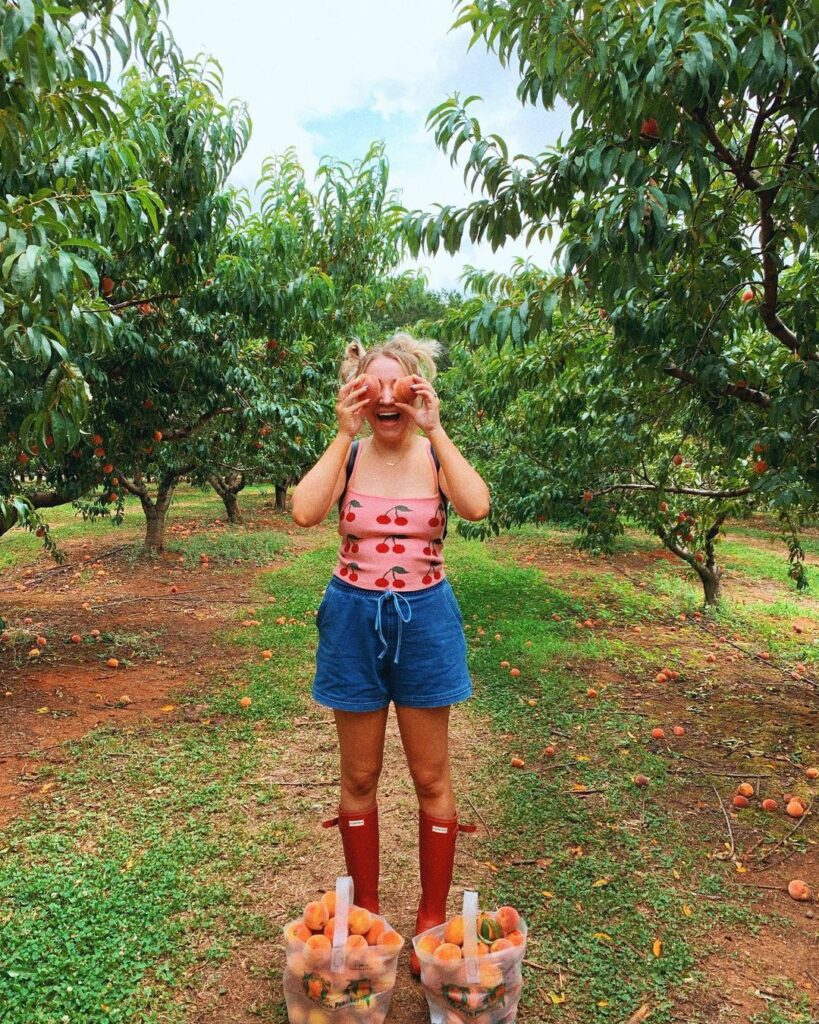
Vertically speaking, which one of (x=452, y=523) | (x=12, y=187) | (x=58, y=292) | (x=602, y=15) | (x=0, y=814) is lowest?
(x=0, y=814)

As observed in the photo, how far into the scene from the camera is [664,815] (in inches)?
139

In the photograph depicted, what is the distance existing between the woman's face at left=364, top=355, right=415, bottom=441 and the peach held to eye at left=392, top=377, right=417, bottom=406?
0.7 inches

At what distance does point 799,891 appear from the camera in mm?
2879

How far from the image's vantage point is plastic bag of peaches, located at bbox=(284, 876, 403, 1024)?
199 cm

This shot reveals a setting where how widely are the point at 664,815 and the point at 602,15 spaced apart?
3.36 metres

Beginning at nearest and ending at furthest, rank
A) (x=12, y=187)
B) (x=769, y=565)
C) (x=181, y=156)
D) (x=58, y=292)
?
(x=58, y=292)
(x=12, y=187)
(x=181, y=156)
(x=769, y=565)

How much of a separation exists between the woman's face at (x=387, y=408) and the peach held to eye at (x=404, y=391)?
0.06 ft

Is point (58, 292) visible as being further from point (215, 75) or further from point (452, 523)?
point (452, 523)

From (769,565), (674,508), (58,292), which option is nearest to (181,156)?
(58,292)

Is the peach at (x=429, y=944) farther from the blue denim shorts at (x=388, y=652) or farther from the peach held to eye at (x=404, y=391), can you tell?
the peach held to eye at (x=404, y=391)

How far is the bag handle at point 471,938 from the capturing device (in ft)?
6.52

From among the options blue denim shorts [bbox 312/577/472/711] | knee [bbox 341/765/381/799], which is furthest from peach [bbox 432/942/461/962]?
blue denim shorts [bbox 312/577/472/711]

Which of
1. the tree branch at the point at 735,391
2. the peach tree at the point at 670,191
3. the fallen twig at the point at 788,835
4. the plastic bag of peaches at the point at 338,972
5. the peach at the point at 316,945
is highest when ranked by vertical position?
the peach tree at the point at 670,191

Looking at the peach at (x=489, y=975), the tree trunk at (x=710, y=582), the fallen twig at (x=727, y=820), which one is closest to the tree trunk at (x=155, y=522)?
the tree trunk at (x=710, y=582)
